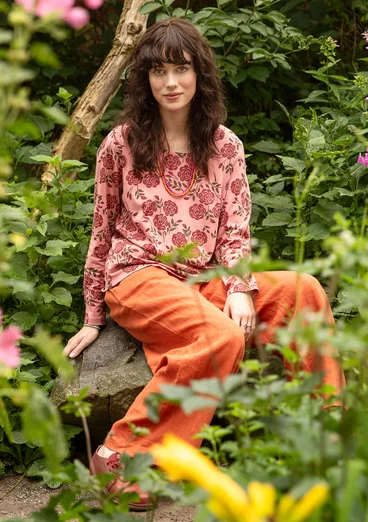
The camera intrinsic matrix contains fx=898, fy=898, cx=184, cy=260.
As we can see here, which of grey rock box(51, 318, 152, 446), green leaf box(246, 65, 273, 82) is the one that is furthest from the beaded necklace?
green leaf box(246, 65, 273, 82)

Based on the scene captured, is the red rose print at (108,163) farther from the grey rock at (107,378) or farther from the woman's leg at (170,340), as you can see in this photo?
the grey rock at (107,378)

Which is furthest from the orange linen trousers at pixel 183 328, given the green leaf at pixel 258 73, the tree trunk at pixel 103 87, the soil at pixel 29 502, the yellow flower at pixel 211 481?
the green leaf at pixel 258 73

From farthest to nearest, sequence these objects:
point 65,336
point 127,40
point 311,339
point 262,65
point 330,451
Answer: point 262,65 < point 127,40 < point 65,336 < point 330,451 < point 311,339

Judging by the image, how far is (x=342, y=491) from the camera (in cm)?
119

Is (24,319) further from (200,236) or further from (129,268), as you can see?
(200,236)

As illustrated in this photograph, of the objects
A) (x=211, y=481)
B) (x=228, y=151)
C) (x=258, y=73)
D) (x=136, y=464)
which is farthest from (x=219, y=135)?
(x=211, y=481)

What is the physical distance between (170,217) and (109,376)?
56 centimetres

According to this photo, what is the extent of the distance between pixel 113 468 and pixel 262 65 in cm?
255

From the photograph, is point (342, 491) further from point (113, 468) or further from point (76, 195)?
point (76, 195)

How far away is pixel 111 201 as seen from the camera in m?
3.10

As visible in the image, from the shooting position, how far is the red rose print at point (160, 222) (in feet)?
9.83

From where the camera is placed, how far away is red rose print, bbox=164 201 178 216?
118 inches

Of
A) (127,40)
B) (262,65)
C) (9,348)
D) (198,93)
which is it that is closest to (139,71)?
(198,93)

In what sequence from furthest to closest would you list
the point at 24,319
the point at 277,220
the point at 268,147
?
the point at 268,147 < the point at 277,220 < the point at 24,319
